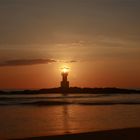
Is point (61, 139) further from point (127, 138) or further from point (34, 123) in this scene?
point (34, 123)

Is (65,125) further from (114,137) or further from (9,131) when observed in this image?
(114,137)

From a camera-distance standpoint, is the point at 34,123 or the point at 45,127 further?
the point at 34,123

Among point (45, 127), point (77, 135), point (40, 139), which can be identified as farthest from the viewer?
point (45, 127)

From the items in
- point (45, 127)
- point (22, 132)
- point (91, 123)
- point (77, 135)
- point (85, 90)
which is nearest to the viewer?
point (77, 135)

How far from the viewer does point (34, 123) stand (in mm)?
17922

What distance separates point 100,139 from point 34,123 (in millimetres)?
5933

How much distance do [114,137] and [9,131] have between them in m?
4.41

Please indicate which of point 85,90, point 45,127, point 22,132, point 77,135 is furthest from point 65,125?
point 85,90

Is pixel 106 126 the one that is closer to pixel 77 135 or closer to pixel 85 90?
pixel 77 135

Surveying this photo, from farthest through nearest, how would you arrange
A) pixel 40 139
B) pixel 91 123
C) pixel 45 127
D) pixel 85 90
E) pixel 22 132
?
pixel 85 90
pixel 91 123
pixel 45 127
pixel 22 132
pixel 40 139

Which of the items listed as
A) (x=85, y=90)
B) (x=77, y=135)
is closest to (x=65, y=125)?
(x=77, y=135)

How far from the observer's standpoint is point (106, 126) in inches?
655

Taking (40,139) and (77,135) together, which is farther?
(77,135)

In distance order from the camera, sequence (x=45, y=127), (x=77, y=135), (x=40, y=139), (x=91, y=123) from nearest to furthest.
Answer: (x=40, y=139)
(x=77, y=135)
(x=45, y=127)
(x=91, y=123)
